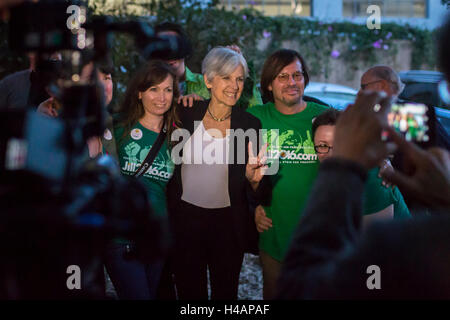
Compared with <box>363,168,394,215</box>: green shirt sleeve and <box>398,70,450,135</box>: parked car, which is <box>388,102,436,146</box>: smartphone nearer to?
<box>363,168,394,215</box>: green shirt sleeve

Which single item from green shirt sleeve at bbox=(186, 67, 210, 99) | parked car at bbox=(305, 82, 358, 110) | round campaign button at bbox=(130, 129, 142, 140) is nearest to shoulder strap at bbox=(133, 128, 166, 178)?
round campaign button at bbox=(130, 129, 142, 140)

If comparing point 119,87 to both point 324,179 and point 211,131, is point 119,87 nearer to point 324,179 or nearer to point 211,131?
point 211,131

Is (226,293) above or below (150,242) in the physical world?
below

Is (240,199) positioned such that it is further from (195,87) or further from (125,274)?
(195,87)

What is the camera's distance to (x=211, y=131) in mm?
3723

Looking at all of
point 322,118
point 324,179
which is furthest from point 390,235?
point 322,118

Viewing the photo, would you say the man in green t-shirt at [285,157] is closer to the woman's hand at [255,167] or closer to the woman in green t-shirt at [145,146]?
the woman's hand at [255,167]

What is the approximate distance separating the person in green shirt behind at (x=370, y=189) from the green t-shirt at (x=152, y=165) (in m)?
1.02

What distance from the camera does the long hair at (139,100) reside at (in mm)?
3684

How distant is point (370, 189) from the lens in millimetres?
3172

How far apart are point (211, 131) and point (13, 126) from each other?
2543 millimetres

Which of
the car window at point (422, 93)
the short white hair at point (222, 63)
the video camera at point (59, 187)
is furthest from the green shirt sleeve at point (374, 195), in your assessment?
the car window at point (422, 93)

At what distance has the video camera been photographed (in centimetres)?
112
